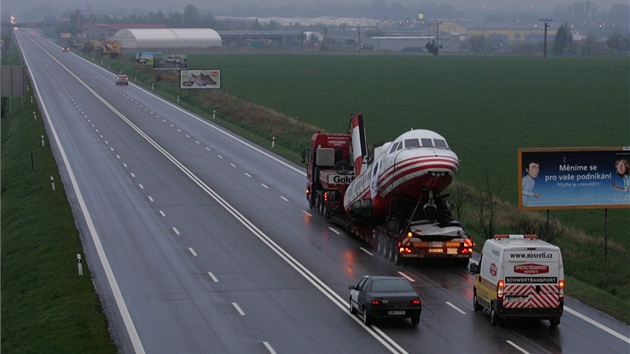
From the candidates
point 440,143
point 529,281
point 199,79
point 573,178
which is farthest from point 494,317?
point 199,79

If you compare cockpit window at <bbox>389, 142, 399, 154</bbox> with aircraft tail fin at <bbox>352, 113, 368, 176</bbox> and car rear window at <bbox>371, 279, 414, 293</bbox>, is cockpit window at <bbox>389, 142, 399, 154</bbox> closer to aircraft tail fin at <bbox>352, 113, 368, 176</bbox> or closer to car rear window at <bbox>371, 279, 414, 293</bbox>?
aircraft tail fin at <bbox>352, 113, 368, 176</bbox>

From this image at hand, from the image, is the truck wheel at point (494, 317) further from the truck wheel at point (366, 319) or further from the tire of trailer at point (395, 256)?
the tire of trailer at point (395, 256)

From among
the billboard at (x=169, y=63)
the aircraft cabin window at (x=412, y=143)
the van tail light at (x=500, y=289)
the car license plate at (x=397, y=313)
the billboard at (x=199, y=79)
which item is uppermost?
the aircraft cabin window at (x=412, y=143)

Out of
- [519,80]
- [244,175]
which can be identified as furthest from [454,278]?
[519,80]

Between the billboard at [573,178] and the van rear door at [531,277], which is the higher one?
the billboard at [573,178]

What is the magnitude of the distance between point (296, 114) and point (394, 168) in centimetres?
6157

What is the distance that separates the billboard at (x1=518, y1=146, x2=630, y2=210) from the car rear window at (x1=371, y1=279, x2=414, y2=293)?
33.0ft

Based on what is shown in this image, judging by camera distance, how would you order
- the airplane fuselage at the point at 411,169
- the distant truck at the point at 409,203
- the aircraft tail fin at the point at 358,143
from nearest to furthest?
the airplane fuselage at the point at 411,169 < the distant truck at the point at 409,203 < the aircraft tail fin at the point at 358,143

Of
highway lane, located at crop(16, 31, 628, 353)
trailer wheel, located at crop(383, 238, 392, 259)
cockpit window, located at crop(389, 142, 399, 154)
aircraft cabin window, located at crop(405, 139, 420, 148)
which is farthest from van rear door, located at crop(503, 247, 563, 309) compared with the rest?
cockpit window, located at crop(389, 142, 399, 154)

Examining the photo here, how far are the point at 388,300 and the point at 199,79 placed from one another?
3826 inches

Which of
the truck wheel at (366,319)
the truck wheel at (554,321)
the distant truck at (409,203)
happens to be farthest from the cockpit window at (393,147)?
the truck wheel at (554,321)

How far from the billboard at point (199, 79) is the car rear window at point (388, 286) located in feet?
307

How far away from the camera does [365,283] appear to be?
2992 centimetres

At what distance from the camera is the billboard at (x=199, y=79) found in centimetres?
12200
